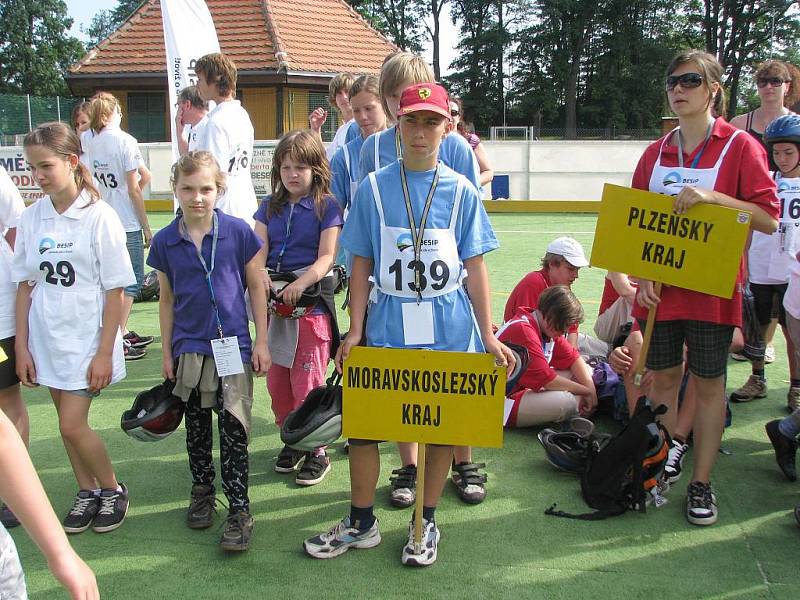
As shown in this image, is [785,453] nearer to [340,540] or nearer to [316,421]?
[340,540]

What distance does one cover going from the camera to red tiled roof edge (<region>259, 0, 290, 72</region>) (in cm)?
2222

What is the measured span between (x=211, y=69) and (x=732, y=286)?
10.9ft

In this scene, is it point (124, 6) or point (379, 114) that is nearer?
point (379, 114)

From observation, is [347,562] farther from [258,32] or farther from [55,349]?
[258,32]

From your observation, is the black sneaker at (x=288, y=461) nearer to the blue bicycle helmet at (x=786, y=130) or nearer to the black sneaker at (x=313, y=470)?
the black sneaker at (x=313, y=470)

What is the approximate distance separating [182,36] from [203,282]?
5.92 metres

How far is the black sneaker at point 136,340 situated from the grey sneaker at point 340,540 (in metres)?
3.78

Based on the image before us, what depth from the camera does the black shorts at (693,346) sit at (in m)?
3.48

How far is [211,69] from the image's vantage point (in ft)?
15.6

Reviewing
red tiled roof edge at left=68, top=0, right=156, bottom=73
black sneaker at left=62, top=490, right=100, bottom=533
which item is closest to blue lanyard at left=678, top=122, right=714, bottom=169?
black sneaker at left=62, top=490, right=100, bottom=533

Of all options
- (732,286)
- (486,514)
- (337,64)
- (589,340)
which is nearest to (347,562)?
(486,514)

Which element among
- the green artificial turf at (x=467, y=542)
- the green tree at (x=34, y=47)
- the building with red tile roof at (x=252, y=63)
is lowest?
the green artificial turf at (x=467, y=542)

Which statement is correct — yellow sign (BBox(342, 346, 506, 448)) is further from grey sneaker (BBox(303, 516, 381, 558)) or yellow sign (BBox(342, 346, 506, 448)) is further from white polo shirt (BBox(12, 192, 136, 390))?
white polo shirt (BBox(12, 192, 136, 390))

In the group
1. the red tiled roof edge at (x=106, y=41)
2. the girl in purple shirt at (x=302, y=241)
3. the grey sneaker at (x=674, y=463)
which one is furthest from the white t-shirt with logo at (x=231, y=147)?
the red tiled roof edge at (x=106, y=41)
